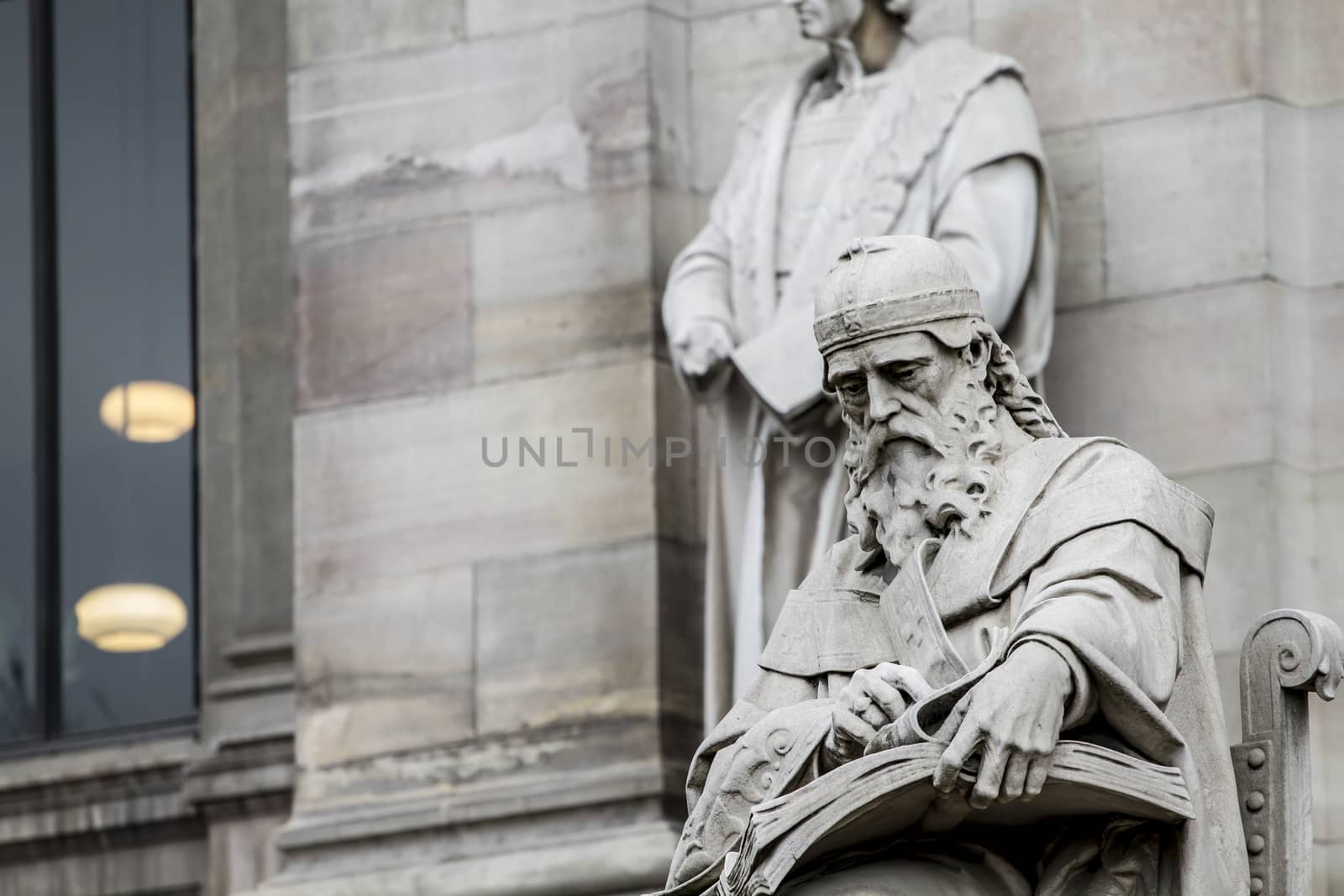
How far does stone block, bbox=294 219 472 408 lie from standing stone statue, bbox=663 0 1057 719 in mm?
968

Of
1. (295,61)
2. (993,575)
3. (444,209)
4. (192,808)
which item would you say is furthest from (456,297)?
(993,575)

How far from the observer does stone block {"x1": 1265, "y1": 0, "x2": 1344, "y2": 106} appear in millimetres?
10526

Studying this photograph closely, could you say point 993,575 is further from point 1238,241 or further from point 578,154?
point 578,154

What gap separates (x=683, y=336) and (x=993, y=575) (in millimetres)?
3817

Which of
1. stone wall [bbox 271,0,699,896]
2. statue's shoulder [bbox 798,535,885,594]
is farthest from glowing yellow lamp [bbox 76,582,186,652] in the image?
statue's shoulder [bbox 798,535,885,594]

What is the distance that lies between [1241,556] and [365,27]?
3.35 m

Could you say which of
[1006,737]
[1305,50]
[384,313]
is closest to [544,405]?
[384,313]

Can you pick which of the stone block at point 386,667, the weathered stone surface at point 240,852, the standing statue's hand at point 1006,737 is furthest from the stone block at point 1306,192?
the standing statue's hand at point 1006,737

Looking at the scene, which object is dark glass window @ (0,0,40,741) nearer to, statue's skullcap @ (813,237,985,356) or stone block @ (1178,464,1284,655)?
stone block @ (1178,464,1284,655)

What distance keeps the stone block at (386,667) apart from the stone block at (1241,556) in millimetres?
2274

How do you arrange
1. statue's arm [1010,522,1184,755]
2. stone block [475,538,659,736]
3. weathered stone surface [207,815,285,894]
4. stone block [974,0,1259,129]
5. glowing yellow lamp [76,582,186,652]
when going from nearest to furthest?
1. statue's arm [1010,522,1184,755]
2. stone block [974,0,1259,129]
3. stone block [475,538,659,736]
4. weathered stone surface [207,815,285,894]
5. glowing yellow lamp [76,582,186,652]

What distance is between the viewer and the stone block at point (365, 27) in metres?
11.7

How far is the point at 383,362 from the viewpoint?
453 inches

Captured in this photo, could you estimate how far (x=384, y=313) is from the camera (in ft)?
37.8
